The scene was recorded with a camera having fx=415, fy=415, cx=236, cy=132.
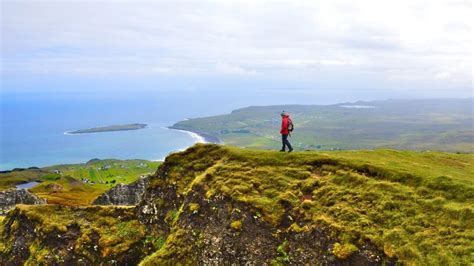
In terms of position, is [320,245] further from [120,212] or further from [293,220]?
[120,212]

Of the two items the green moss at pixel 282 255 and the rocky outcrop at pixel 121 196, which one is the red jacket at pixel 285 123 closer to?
the green moss at pixel 282 255

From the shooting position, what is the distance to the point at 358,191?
2873 cm

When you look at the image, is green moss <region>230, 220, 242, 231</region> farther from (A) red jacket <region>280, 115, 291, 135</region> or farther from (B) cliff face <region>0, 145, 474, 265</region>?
(A) red jacket <region>280, 115, 291, 135</region>

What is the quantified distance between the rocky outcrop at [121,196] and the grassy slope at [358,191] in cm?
4428

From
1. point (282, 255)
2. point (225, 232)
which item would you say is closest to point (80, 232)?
point (225, 232)

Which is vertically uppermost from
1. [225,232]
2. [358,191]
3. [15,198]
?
[358,191]

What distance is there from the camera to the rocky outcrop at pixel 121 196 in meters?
78.9

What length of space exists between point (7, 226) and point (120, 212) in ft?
36.4

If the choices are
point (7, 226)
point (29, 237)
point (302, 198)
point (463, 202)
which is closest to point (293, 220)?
point (302, 198)

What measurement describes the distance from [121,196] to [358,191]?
5980cm

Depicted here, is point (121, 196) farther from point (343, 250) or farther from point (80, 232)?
point (343, 250)

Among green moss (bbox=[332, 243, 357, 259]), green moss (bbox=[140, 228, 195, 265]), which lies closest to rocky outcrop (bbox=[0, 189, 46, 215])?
green moss (bbox=[140, 228, 195, 265])

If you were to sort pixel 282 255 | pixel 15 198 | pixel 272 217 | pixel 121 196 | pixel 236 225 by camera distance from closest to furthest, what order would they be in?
1. pixel 282 255
2. pixel 272 217
3. pixel 236 225
4. pixel 15 198
5. pixel 121 196

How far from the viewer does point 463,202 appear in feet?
81.9
